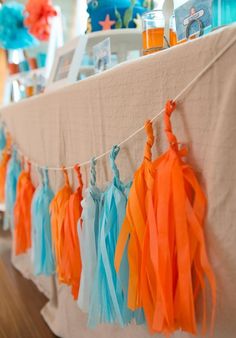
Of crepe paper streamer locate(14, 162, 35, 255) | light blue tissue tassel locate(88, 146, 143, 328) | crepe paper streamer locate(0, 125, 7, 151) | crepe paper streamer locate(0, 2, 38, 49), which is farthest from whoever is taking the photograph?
crepe paper streamer locate(0, 2, 38, 49)

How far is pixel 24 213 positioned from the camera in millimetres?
1006

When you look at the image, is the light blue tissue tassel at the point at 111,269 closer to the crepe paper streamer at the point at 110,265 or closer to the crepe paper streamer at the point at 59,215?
the crepe paper streamer at the point at 110,265

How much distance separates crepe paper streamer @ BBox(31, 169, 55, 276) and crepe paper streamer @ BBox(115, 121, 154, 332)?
0.44 m

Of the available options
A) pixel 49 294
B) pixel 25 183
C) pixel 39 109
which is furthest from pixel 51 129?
pixel 49 294

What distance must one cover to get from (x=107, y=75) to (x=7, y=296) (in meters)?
1.15

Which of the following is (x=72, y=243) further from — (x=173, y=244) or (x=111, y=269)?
(x=173, y=244)

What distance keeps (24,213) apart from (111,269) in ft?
1.88

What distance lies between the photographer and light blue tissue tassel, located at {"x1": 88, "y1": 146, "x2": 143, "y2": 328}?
53 cm

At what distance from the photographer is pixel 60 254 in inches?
28.9

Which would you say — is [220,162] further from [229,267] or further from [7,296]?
[7,296]

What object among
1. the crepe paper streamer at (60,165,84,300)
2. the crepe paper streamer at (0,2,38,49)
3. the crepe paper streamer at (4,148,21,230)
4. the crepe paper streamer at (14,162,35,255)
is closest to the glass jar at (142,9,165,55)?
the crepe paper streamer at (60,165,84,300)

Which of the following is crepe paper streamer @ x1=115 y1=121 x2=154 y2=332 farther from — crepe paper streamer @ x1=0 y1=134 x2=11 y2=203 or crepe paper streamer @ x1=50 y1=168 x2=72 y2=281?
crepe paper streamer @ x1=0 y1=134 x2=11 y2=203

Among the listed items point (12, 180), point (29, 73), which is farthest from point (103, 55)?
point (29, 73)

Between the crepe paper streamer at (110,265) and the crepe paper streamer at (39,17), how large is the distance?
3.69ft
